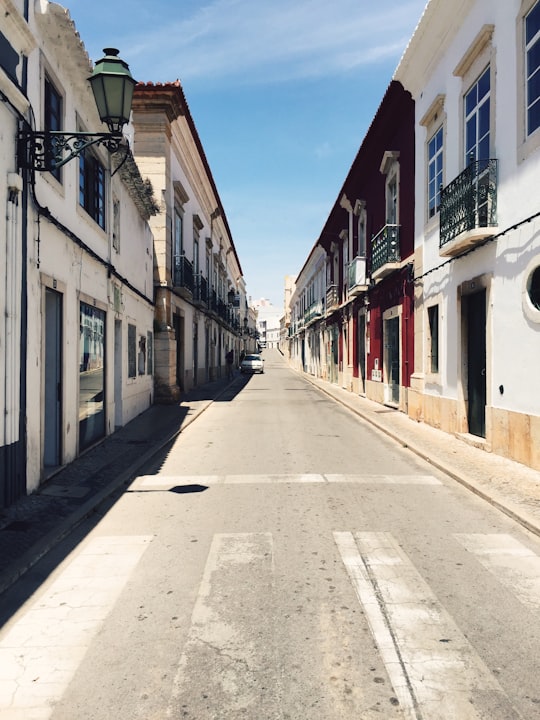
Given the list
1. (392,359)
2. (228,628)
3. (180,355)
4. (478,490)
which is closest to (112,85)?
(228,628)

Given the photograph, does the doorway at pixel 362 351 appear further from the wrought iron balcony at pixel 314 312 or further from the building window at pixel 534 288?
the building window at pixel 534 288

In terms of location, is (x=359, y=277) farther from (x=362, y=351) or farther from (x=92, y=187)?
(x=92, y=187)

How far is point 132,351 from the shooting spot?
13570 mm

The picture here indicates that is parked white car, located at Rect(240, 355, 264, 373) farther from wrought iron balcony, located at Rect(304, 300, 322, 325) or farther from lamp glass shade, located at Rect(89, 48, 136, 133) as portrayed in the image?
lamp glass shade, located at Rect(89, 48, 136, 133)

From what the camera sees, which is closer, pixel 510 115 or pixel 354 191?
pixel 510 115

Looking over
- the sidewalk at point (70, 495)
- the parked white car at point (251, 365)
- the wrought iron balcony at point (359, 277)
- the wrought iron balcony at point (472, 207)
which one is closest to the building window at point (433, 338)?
the wrought iron balcony at point (472, 207)


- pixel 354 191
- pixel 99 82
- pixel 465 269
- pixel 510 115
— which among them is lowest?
pixel 465 269

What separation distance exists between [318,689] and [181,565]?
1967 mm

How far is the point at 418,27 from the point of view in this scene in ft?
38.4

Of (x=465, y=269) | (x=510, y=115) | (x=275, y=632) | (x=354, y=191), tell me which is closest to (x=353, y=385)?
(x=354, y=191)

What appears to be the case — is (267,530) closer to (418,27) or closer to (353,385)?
(418,27)

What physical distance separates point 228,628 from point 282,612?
1.33ft

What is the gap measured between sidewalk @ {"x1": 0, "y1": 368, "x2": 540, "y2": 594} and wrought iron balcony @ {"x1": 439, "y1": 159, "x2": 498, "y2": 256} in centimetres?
374

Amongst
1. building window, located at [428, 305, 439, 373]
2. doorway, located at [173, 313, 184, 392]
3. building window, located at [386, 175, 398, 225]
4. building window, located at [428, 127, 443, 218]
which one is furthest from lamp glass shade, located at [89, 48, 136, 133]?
doorway, located at [173, 313, 184, 392]
